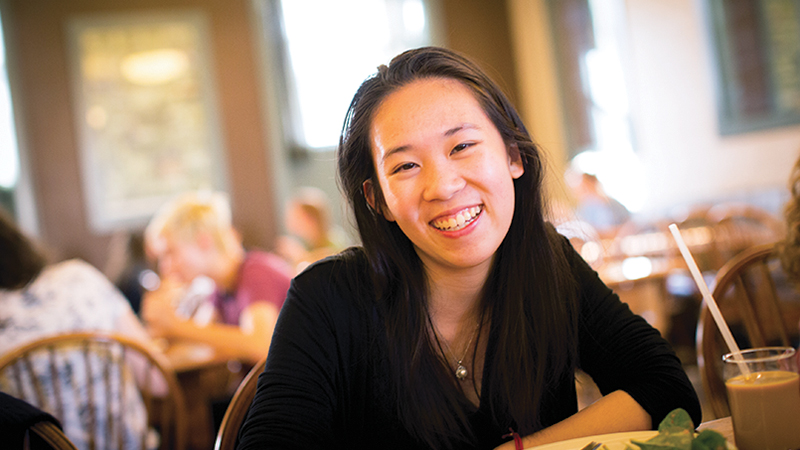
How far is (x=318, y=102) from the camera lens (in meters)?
6.63

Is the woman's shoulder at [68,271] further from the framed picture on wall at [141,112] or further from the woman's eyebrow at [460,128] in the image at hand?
the framed picture on wall at [141,112]

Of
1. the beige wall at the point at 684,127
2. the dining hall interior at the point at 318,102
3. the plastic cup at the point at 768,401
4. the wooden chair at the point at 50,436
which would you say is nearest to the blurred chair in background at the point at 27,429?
the wooden chair at the point at 50,436

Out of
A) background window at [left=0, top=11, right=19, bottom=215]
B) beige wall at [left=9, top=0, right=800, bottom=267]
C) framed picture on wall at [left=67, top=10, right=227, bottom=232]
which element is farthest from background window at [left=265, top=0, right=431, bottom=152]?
background window at [left=0, top=11, right=19, bottom=215]

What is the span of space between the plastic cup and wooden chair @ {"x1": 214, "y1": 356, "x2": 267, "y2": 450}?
0.73 meters

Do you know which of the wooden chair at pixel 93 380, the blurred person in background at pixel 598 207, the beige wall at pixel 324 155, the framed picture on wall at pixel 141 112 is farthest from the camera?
the framed picture on wall at pixel 141 112

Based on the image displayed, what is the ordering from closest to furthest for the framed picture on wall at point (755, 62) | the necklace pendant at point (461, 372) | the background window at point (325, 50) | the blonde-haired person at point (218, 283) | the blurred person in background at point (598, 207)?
1. the necklace pendant at point (461, 372)
2. the blonde-haired person at point (218, 283)
3. the framed picture on wall at point (755, 62)
4. the blurred person in background at point (598, 207)
5. the background window at point (325, 50)

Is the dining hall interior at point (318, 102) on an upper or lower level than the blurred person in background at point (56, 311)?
upper

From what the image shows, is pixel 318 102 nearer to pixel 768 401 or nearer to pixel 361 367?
pixel 361 367

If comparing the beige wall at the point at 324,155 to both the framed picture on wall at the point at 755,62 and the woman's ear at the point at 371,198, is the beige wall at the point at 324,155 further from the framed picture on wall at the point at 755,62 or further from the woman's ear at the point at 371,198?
the woman's ear at the point at 371,198

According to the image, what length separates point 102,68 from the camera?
6.04 m

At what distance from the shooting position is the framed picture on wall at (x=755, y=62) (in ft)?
14.9

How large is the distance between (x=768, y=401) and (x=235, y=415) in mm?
837

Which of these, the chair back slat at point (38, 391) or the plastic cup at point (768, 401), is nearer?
the plastic cup at point (768, 401)

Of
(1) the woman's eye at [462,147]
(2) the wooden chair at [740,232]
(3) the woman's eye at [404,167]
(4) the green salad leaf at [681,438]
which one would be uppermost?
(1) the woman's eye at [462,147]
